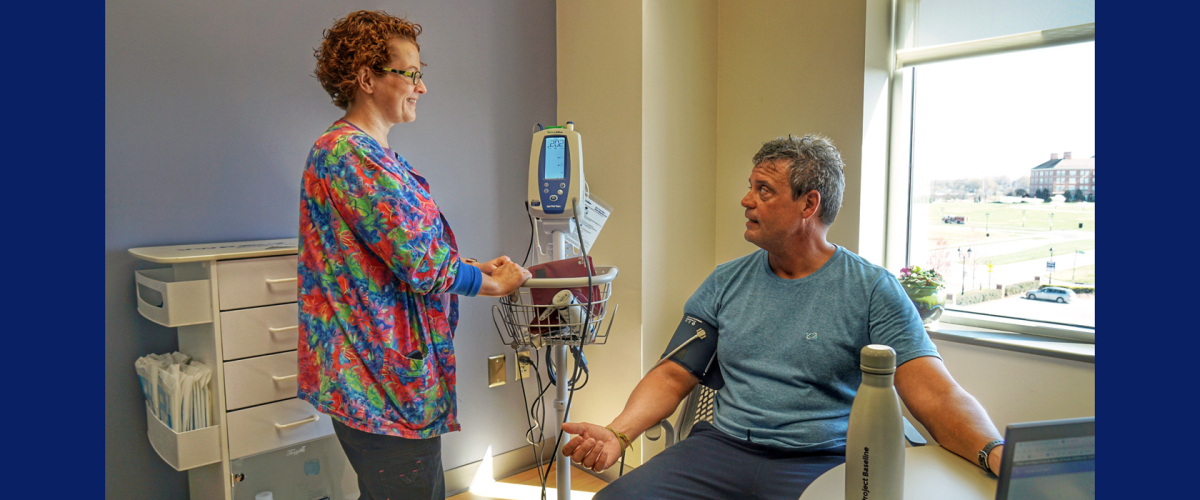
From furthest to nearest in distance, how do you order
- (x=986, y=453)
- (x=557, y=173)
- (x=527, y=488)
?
(x=527, y=488), (x=557, y=173), (x=986, y=453)

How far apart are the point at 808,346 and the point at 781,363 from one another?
7 centimetres

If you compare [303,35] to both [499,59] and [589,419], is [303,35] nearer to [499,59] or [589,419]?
[499,59]

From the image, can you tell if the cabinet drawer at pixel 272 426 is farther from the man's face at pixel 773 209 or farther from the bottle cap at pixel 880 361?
the bottle cap at pixel 880 361

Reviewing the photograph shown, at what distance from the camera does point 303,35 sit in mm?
2174

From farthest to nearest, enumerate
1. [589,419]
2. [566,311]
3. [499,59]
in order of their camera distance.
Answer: [589,419], [499,59], [566,311]

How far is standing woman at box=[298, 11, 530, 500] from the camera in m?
1.43

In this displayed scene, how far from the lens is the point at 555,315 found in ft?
5.80

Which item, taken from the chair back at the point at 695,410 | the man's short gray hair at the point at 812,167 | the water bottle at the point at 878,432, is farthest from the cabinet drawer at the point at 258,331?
the water bottle at the point at 878,432

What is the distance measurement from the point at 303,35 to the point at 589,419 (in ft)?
5.76

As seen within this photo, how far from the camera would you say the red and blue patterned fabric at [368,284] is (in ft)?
4.66

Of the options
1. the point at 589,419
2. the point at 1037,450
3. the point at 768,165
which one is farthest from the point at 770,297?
the point at 589,419

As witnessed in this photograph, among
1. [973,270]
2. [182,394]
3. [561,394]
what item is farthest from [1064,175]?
[182,394]

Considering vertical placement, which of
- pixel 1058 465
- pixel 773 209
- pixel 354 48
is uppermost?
pixel 354 48

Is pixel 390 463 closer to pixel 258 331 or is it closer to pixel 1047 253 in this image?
pixel 258 331
